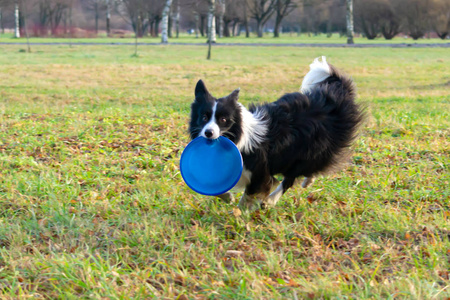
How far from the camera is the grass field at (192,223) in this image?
11.0 feet

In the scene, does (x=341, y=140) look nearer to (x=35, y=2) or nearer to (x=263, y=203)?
(x=263, y=203)

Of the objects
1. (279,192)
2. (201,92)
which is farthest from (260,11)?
(201,92)

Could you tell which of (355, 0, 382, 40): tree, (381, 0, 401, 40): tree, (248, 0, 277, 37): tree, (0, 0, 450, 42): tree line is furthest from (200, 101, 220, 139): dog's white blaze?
(248, 0, 277, 37): tree

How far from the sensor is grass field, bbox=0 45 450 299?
3367 mm

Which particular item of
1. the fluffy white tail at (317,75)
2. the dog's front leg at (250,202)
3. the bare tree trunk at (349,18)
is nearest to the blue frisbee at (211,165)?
the dog's front leg at (250,202)

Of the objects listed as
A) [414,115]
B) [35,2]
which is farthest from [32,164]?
[35,2]

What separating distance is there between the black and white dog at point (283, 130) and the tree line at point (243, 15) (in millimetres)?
32241

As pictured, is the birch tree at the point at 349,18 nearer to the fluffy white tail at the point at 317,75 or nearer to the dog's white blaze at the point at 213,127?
the fluffy white tail at the point at 317,75

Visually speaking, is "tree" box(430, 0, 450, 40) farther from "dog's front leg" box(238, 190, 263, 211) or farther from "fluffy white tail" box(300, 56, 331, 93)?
"dog's front leg" box(238, 190, 263, 211)

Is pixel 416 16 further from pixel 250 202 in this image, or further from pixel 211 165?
pixel 211 165

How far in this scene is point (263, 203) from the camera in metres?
4.84

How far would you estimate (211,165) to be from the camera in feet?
15.5

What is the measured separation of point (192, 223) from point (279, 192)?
96 centimetres

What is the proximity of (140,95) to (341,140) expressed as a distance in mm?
9374
